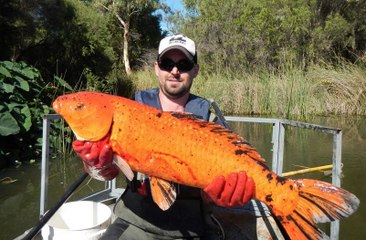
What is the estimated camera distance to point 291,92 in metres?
12.9

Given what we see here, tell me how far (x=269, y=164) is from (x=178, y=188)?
5.35 m

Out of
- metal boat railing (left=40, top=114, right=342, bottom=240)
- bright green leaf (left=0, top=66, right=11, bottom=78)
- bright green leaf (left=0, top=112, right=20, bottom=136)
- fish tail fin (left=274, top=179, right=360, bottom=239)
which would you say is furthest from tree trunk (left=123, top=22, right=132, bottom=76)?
fish tail fin (left=274, top=179, right=360, bottom=239)

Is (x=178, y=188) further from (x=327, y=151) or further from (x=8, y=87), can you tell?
(x=327, y=151)

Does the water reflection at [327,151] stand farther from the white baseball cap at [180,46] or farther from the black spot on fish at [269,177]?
the black spot on fish at [269,177]

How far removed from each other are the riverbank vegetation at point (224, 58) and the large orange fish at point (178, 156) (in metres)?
6.11

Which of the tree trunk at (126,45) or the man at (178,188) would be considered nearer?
the man at (178,188)

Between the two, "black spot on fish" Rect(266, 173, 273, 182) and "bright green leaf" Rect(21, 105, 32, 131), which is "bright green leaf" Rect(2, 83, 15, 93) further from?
"black spot on fish" Rect(266, 173, 273, 182)

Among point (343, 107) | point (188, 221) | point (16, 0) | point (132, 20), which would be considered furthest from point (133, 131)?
point (132, 20)

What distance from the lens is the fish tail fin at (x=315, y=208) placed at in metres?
2.04

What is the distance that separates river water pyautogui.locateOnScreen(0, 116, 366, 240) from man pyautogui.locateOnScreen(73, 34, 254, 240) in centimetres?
328

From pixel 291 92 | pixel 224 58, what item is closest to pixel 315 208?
pixel 291 92

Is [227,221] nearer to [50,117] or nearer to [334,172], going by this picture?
[334,172]

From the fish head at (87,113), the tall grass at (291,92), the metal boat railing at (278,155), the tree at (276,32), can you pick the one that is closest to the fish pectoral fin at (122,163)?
the fish head at (87,113)

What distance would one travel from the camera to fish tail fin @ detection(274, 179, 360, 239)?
2.04 metres
